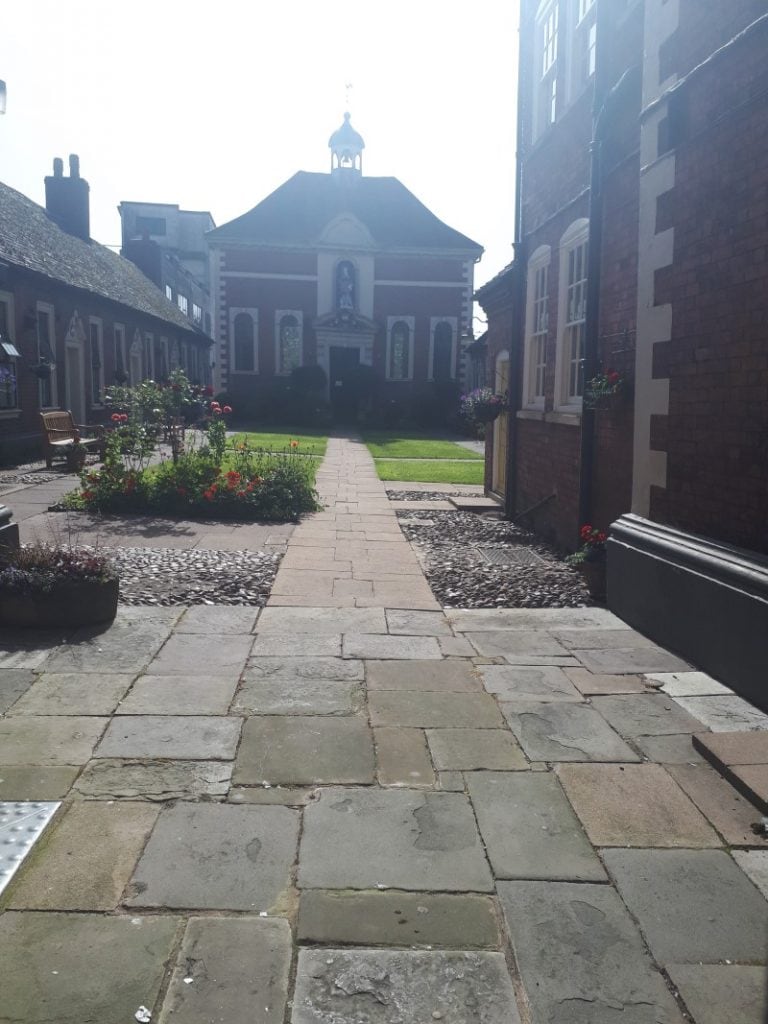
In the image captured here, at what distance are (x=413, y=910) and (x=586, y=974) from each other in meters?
0.54

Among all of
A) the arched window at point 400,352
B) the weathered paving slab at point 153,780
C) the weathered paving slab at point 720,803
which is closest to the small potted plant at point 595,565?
the weathered paving slab at point 720,803

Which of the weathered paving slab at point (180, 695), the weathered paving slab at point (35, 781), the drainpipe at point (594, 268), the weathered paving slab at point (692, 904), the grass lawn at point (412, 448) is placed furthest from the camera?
the grass lawn at point (412, 448)

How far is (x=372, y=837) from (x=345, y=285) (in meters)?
36.5

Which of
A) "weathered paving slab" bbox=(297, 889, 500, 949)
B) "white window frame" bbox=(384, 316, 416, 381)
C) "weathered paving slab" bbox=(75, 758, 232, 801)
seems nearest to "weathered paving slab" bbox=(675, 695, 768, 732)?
"weathered paving slab" bbox=(297, 889, 500, 949)

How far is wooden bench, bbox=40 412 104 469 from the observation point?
15.6 m

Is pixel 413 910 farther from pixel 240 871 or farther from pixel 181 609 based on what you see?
pixel 181 609

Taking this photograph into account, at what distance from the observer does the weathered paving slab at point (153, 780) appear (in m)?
3.35

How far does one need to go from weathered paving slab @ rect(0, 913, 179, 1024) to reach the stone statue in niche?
36.5 m

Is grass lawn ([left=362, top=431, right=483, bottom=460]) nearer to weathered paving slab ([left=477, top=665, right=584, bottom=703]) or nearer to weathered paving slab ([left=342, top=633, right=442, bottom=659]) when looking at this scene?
weathered paving slab ([left=342, top=633, right=442, bottom=659])

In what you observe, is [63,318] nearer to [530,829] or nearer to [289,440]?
[289,440]

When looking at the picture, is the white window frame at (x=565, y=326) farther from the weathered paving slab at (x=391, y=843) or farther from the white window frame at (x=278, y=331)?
the white window frame at (x=278, y=331)

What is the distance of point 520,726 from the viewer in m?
4.14

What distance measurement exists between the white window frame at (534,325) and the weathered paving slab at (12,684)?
275 inches

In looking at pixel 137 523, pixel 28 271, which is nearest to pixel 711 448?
pixel 137 523
